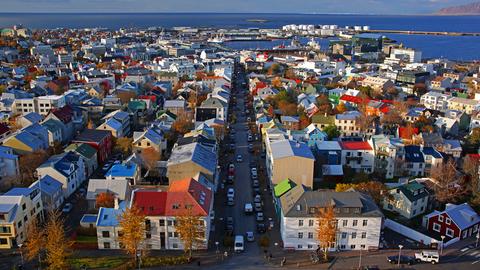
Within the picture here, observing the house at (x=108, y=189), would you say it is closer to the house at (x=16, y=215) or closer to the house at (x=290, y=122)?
the house at (x=16, y=215)

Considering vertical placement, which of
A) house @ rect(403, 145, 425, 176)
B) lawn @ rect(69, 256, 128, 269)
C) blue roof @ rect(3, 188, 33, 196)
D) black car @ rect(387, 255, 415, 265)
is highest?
blue roof @ rect(3, 188, 33, 196)

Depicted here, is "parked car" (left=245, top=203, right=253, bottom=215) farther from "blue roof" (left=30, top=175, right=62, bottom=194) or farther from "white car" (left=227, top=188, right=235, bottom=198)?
"blue roof" (left=30, top=175, right=62, bottom=194)

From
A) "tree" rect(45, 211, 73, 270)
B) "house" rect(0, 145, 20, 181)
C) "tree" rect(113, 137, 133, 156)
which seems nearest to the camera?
"tree" rect(45, 211, 73, 270)

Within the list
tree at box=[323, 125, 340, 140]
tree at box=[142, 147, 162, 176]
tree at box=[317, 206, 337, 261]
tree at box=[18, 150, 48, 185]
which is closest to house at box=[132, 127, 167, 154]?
tree at box=[142, 147, 162, 176]

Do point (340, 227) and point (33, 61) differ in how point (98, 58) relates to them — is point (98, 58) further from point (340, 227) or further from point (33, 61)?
point (340, 227)

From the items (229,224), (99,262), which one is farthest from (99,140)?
(99,262)

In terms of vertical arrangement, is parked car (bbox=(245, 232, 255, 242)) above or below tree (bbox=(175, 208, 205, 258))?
below

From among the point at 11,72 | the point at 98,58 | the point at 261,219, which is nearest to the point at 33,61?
the point at 98,58
